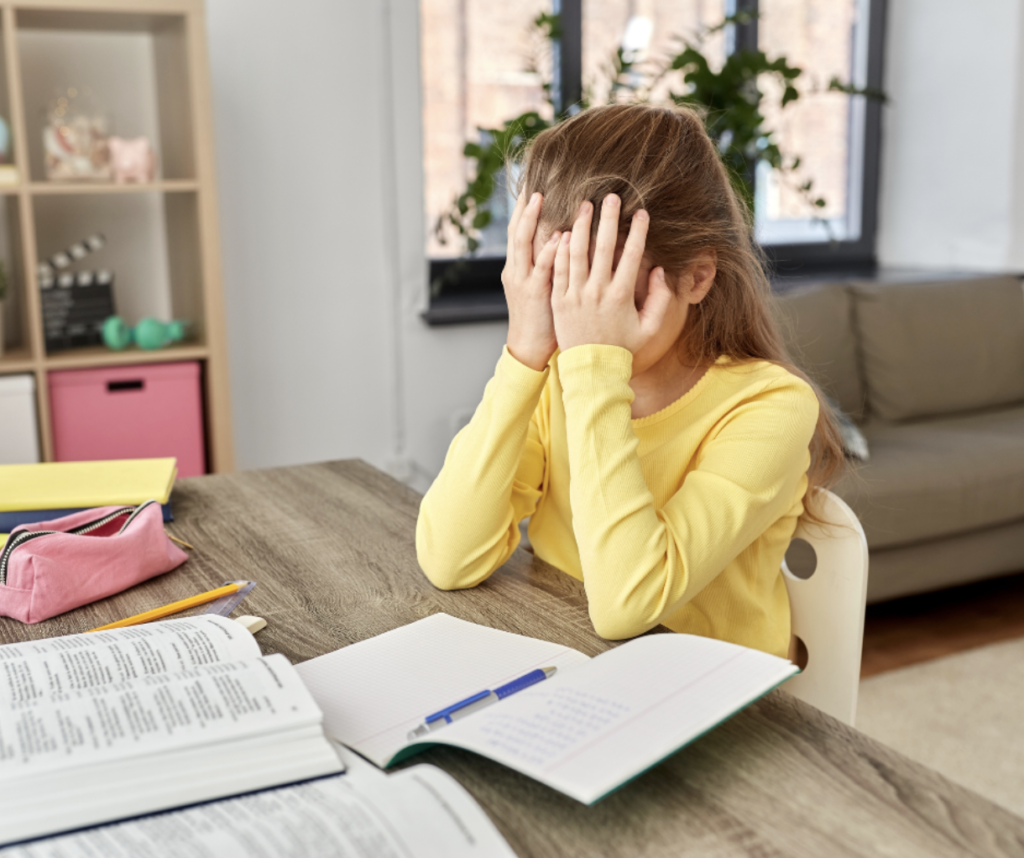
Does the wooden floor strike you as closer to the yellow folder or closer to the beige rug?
the beige rug

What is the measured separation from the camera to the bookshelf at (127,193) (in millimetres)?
2275

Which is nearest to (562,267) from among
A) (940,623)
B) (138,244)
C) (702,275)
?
(702,275)

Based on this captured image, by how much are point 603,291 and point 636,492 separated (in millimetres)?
183

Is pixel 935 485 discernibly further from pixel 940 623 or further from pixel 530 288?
pixel 530 288

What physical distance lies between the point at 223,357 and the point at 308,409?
56 centimetres

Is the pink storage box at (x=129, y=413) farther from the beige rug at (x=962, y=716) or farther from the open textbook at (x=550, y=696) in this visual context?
the open textbook at (x=550, y=696)

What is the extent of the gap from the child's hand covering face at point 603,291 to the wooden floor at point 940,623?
1.50m

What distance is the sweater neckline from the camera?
1069 millimetres

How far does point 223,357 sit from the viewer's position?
8.05ft

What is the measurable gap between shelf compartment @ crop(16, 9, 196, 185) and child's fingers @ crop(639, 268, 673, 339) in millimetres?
1770

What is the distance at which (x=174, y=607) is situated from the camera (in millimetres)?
886

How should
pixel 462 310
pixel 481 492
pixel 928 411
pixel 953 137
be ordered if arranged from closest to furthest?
pixel 481 492 → pixel 928 411 → pixel 462 310 → pixel 953 137

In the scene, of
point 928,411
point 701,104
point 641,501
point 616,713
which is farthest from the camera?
point 701,104

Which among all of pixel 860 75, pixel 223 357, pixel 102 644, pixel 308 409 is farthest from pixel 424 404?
pixel 102 644
